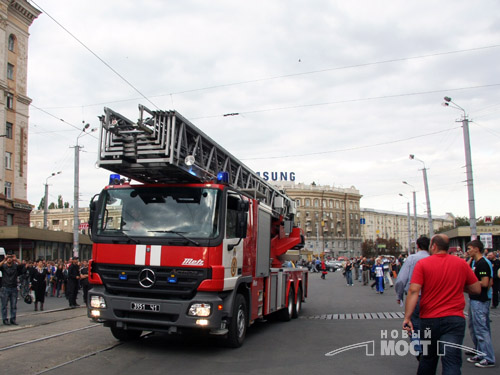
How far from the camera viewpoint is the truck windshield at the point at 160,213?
27.3ft

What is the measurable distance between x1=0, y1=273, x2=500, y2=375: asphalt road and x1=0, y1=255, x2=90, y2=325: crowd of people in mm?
810

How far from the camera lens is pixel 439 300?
505 cm

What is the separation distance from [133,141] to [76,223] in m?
19.7

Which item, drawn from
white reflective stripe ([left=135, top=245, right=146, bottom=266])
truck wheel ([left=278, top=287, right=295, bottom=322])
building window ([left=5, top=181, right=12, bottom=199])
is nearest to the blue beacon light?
white reflective stripe ([left=135, top=245, right=146, bottom=266])

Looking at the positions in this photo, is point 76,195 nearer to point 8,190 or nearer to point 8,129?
point 8,190

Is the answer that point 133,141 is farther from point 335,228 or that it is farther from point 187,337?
point 335,228

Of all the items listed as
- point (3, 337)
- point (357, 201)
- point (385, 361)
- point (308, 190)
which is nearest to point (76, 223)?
point (3, 337)

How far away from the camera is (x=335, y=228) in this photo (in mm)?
122500

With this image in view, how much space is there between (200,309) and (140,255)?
135cm

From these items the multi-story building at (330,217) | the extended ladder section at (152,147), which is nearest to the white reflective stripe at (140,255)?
the extended ladder section at (152,147)

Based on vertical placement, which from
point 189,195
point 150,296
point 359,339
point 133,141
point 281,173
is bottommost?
point 359,339

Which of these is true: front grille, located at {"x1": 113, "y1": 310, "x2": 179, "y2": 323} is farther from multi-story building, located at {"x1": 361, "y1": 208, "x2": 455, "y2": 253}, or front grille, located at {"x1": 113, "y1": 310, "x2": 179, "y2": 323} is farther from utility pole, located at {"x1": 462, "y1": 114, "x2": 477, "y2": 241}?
multi-story building, located at {"x1": 361, "y1": 208, "x2": 455, "y2": 253}

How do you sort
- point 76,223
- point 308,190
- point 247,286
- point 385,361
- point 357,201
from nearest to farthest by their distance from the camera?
point 385,361 → point 247,286 → point 76,223 → point 308,190 → point 357,201

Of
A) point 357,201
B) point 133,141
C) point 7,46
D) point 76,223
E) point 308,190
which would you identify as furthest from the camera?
point 357,201
